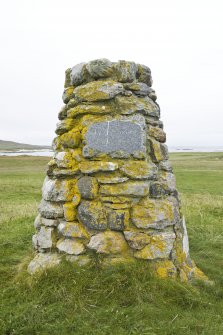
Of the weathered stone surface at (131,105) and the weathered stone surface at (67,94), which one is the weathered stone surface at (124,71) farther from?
the weathered stone surface at (67,94)

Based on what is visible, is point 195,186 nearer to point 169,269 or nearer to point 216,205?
point 216,205

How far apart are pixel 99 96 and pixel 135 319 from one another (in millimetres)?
3852

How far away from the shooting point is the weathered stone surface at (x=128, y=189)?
575 centimetres

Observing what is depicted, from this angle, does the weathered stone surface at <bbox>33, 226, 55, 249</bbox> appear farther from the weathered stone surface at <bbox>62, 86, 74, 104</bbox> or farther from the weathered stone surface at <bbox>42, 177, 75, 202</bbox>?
the weathered stone surface at <bbox>62, 86, 74, 104</bbox>

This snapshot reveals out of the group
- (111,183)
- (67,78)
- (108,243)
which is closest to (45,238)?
(108,243)

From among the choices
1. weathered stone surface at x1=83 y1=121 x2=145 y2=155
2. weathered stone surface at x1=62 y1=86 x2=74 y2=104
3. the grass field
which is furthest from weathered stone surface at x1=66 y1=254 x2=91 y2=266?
weathered stone surface at x1=62 y1=86 x2=74 y2=104

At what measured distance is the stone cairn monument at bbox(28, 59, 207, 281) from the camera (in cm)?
565

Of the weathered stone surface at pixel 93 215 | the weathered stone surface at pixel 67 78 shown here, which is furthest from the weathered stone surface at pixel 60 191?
the weathered stone surface at pixel 67 78

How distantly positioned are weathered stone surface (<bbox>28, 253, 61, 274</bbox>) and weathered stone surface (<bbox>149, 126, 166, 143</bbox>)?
9.64 ft

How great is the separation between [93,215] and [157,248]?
125 cm

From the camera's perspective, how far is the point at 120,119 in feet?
20.1

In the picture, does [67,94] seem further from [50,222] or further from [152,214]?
[152,214]

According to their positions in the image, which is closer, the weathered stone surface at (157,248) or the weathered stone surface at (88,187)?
the weathered stone surface at (157,248)

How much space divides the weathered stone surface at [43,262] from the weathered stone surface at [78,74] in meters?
3.40
